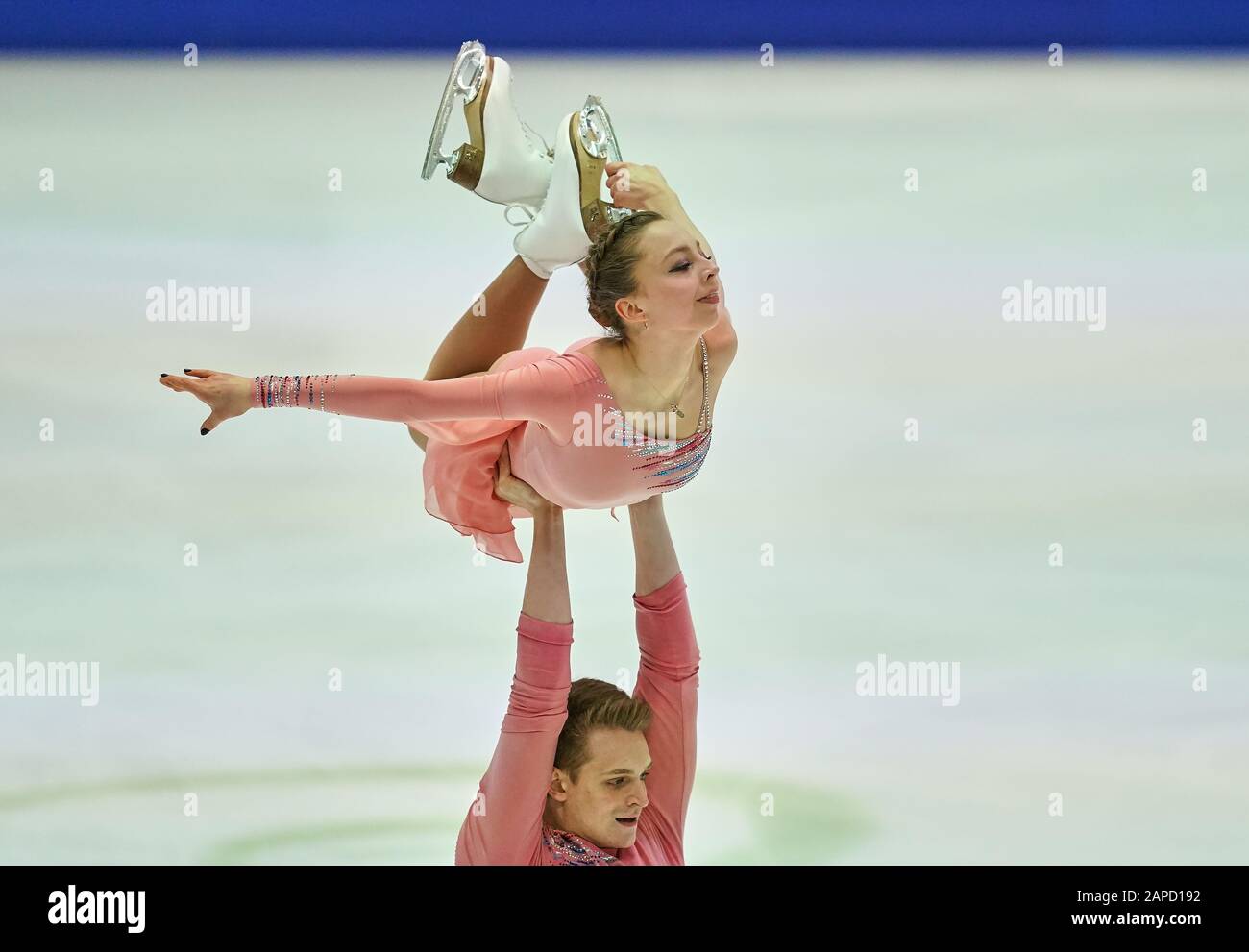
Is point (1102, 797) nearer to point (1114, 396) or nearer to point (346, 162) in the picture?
point (1114, 396)

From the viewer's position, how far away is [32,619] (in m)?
4.02

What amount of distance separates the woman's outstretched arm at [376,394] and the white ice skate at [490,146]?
603 mm

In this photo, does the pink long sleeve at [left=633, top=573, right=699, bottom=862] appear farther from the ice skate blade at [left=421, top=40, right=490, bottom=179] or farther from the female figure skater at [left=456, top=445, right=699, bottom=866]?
the ice skate blade at [left=421, top=40, right=490, bottom=179]

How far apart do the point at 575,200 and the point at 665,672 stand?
3.23ft

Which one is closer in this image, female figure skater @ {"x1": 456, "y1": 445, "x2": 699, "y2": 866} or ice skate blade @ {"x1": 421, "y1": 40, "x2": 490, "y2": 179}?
female figure skater @ {"x1": 456, "y1": 445, "x2": 699, "y2": 866}

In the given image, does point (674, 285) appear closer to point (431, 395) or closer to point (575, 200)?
point (575, 200)

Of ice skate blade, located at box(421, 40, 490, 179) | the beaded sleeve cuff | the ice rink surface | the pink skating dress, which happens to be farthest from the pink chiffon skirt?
the ice rink surface

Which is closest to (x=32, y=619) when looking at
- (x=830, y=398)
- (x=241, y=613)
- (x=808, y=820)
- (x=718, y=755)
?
(x=241, y=613)

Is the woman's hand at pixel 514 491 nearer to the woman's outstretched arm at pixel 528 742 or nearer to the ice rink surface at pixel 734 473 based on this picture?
the woman's outstretched arm at pixel 528 742

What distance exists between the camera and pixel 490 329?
127 inches

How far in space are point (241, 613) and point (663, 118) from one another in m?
2.45

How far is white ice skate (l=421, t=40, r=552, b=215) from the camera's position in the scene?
3250mm

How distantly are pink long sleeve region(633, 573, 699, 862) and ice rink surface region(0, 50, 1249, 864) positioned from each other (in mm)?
400
